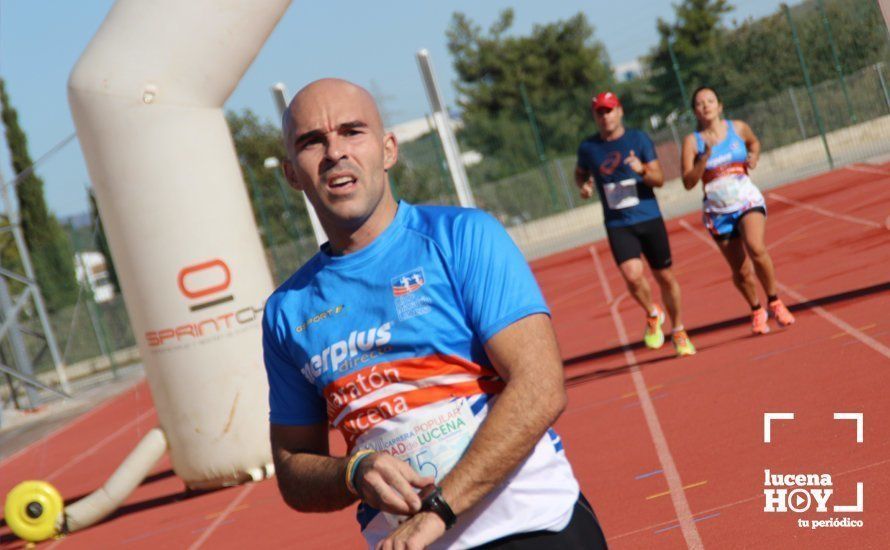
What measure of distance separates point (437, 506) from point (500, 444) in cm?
17

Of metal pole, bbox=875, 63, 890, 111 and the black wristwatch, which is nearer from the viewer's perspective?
the black wristwatch

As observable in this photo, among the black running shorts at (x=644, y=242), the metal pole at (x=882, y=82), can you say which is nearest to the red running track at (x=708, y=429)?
the black running shorts at (x=644, y=242)

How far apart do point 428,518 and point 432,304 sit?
0.42 metres

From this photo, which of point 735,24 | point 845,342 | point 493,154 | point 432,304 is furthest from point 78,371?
point 432,304

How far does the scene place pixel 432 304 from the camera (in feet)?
8.43

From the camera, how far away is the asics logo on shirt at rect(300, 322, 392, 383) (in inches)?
102

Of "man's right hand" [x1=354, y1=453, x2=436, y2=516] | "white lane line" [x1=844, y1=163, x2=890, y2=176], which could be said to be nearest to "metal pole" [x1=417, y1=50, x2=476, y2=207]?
"white lane line" [x1=844, y1=163, x2=890, y2=176]

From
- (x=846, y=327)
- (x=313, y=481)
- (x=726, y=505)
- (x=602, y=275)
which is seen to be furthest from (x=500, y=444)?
(x=602, y=275)

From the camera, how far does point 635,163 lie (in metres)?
9.84

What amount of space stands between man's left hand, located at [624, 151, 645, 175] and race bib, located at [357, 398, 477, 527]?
7.46 metres

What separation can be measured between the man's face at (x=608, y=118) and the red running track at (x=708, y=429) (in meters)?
1.86

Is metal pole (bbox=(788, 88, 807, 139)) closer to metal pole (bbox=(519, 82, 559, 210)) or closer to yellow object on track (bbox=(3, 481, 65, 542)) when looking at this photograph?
metal pole (bbox=(519, 82, 559, 210))

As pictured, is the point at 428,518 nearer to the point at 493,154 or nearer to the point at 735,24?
the point at 735,24

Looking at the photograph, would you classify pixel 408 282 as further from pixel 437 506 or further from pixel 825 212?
pixel 825 212
